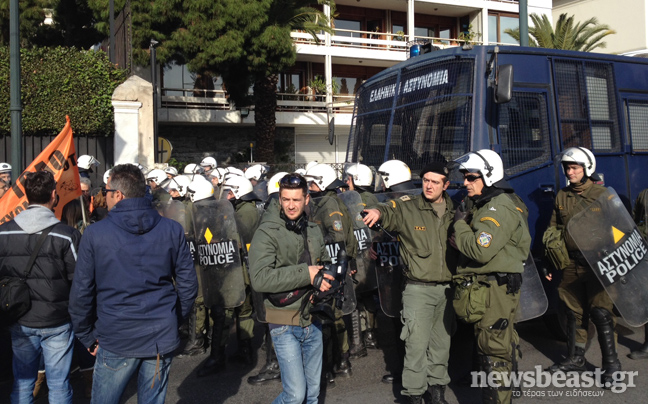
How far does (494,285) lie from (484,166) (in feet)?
2.93

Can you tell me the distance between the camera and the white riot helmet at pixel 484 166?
171 inches

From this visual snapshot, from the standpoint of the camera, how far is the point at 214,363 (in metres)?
5.65

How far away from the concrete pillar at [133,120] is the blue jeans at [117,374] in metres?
9.22

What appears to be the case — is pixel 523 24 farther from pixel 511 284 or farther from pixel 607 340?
pixel 511 284

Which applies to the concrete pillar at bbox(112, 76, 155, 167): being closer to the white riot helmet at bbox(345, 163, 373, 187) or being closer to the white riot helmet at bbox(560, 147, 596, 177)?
the white riot helmet at bbox(345, 163, 373, 187)

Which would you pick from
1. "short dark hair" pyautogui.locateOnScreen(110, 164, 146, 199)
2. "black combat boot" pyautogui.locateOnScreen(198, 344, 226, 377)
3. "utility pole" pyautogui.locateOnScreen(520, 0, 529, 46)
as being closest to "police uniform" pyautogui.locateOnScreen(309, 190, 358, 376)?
"black combat boot" pyautogui.locateOnScreen(198, 344, 226, 377)

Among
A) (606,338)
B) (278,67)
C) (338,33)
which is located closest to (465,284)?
(606,338)

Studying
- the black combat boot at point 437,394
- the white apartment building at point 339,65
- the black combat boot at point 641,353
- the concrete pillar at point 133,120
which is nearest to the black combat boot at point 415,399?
the black combat boot at point 437,394

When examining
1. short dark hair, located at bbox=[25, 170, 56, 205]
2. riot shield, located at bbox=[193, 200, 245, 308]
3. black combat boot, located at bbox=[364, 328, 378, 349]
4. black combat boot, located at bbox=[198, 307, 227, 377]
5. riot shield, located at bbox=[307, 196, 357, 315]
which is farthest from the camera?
black combat boot, located at bbox=[364, 328, 378, 349]

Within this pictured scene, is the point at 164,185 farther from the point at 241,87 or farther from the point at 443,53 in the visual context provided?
the point at 241,87

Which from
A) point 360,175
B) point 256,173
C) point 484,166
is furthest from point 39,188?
point 256,173

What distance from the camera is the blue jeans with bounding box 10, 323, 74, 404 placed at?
12.4 feet

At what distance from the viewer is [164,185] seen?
7629 mm

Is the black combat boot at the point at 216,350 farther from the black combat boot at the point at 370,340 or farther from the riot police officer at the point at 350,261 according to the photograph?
the black combat boot at the point at 370,340
